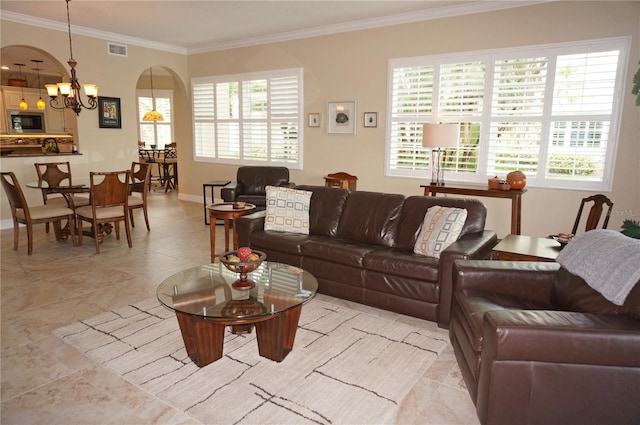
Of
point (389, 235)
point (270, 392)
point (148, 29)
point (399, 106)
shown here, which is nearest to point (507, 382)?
point (270, 392)

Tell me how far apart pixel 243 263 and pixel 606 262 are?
1946mm

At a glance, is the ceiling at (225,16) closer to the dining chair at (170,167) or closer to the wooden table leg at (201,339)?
the dining chair at (170,167)

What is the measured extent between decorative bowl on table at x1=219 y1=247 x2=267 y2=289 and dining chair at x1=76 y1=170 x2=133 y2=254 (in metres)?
2.97

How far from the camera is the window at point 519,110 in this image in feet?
15.2

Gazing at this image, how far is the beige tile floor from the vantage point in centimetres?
215

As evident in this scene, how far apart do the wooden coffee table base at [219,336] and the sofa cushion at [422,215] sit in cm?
139

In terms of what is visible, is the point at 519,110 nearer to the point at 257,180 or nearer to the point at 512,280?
the point at 512,280

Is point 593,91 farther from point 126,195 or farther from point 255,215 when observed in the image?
point 126,195

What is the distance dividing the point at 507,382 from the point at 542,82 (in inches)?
164

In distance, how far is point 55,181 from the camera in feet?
19.5

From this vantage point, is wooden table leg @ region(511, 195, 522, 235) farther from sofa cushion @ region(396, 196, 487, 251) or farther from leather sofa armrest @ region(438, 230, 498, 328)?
leather sofa armrest @ region(438, 230, 498, 328)

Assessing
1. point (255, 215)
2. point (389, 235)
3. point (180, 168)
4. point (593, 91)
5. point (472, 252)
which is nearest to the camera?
point (472, 252)

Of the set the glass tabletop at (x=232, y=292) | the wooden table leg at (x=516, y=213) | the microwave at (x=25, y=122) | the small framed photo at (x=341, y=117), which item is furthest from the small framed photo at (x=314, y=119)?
the microwave at (x=25, y=122)

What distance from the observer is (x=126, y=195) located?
17.1 ft
